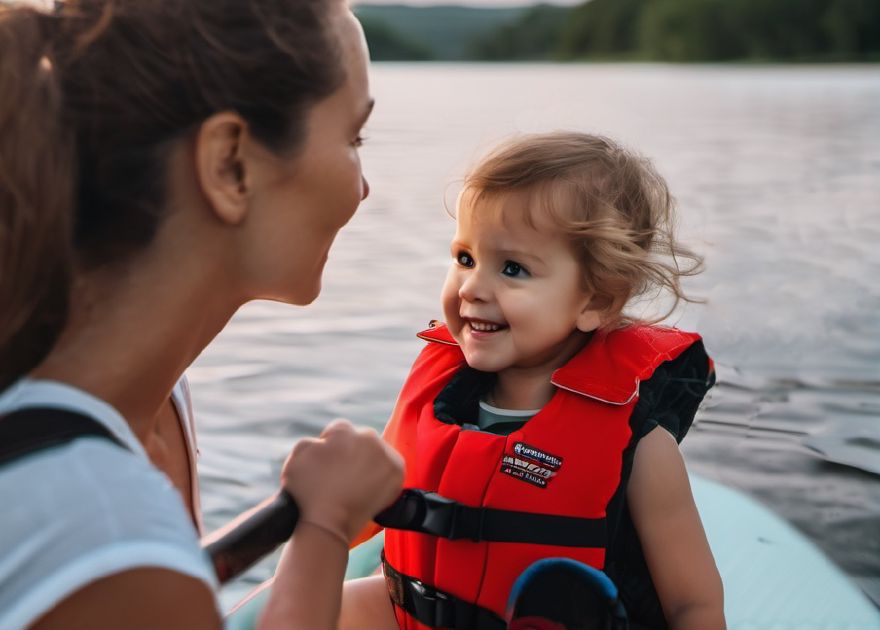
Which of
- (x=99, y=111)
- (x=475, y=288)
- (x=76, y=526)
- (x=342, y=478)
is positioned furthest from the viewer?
(x=475, y=288)

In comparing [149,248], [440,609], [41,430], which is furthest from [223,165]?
[440,609]

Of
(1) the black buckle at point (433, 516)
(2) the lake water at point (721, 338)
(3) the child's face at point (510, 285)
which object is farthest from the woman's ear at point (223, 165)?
(2) the lake water at point (721, 338)

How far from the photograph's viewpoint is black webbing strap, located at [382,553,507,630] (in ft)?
5.56

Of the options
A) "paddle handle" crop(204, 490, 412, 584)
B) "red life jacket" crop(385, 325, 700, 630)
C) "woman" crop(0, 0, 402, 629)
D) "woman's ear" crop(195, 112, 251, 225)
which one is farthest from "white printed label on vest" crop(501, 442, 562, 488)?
"woman's ear" crop(195, 112, 251, 225)

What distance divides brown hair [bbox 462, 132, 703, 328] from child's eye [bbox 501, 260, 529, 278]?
8 cm

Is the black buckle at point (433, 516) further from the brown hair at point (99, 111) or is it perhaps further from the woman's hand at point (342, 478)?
the brown hair at point (99, 111)

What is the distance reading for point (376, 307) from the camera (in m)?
4.74

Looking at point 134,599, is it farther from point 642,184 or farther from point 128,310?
point 642,184

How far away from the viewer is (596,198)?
69.2 inches

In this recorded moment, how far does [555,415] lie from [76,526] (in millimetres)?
902

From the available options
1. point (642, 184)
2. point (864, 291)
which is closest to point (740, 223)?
point (864, 291)

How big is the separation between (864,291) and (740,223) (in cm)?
192

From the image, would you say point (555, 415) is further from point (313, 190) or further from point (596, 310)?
point (313, 190)

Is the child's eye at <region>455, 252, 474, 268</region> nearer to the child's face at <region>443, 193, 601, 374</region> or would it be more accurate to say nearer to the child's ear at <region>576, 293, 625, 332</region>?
the child's face at <region>443, 193, 601, 374</region>
